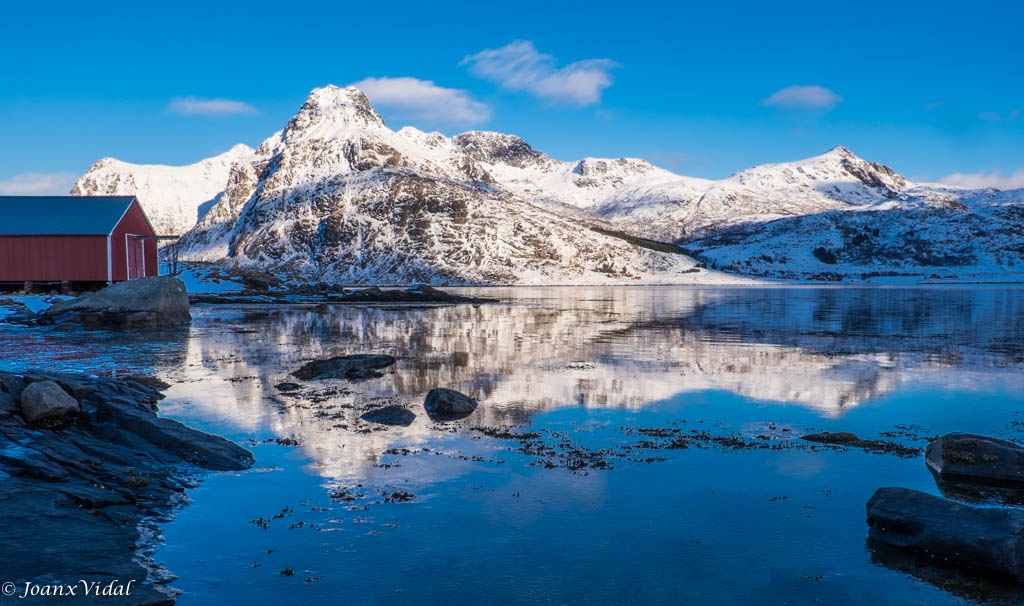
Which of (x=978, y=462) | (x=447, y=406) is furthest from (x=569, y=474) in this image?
(x=978, y=462)

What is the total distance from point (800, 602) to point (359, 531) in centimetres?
670

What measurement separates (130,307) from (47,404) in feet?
106

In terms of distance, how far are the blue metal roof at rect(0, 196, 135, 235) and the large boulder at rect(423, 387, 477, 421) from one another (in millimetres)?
56602

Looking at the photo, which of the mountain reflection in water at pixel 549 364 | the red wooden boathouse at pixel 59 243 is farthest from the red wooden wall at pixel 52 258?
the mountain reflection in water at pixel 549 364

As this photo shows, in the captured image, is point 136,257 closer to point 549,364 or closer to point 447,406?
point 549,364

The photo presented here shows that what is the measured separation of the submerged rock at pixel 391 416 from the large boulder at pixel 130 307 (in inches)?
1245

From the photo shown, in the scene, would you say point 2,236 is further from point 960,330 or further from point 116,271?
point 960,330

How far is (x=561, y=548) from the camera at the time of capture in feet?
34.7

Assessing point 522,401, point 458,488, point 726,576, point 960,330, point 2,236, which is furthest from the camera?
point 2,236

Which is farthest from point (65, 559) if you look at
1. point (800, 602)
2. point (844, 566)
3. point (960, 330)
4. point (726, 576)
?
point (960, 330)

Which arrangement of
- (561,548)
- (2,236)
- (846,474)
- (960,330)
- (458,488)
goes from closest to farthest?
(561,548) < (458,488) < (846,474) < (960,330) < (2,236)

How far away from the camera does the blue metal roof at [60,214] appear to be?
62875 millimetres

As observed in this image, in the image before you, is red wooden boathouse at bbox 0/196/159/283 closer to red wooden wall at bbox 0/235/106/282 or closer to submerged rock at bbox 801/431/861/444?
red wooden wall at bbox 0/235/106/282

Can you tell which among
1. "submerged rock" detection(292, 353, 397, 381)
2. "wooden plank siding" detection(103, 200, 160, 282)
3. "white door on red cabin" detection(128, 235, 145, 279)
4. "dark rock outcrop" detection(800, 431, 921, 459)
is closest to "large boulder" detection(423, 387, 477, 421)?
"submerged rock" detection(292, 353, 397, 381)
